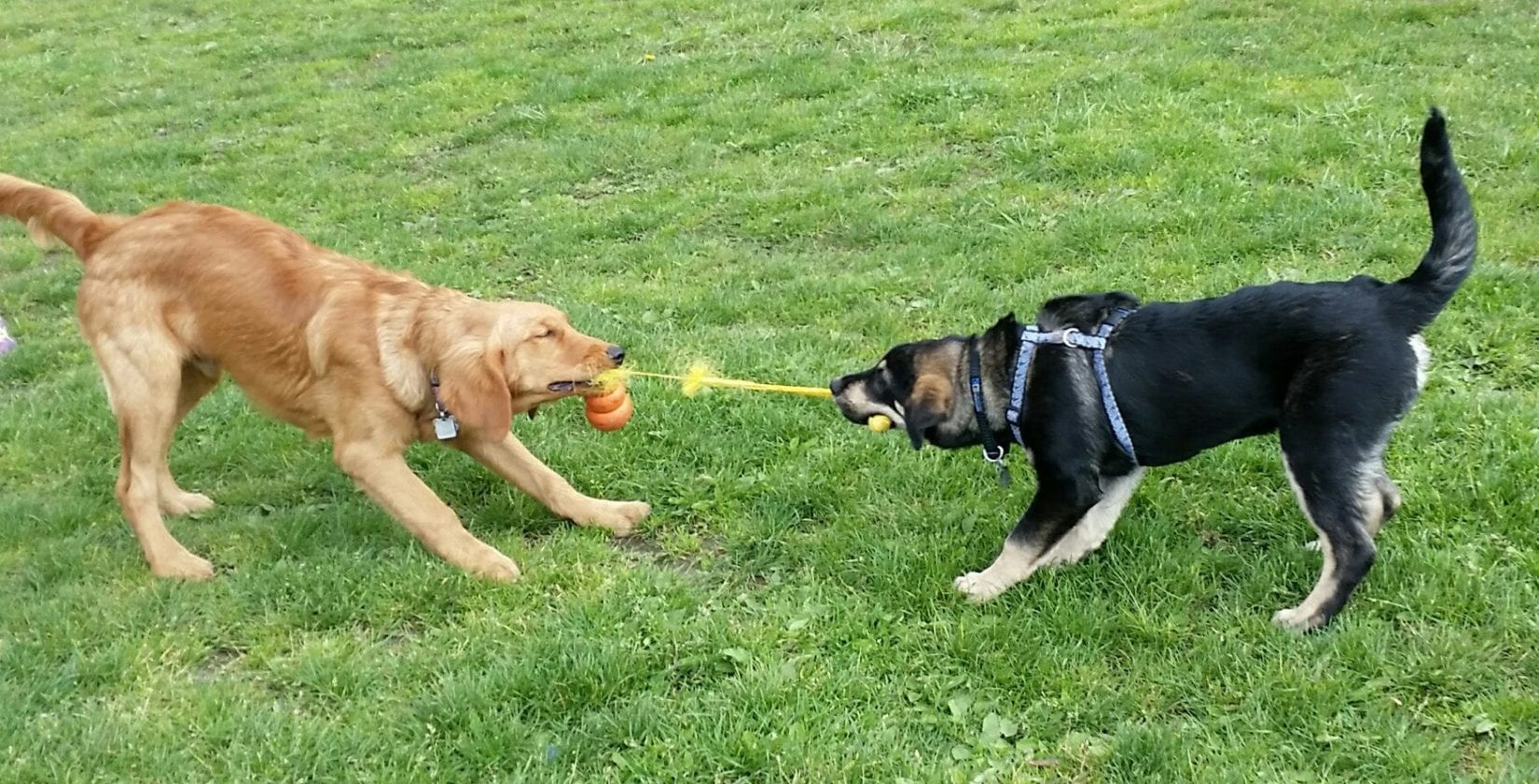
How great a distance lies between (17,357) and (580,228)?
406cm

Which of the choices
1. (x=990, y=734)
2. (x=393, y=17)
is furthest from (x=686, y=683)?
(x=393, y=17)

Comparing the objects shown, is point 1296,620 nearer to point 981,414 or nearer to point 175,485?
point 981,414

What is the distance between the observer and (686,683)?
13.4 feet

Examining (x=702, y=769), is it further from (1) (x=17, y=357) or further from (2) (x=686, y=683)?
(1) (x=17, y=357)

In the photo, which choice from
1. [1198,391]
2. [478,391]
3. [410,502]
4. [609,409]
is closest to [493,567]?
[410,502]

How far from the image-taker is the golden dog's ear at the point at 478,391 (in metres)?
4.82

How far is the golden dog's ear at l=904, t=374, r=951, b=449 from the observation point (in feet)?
15.1

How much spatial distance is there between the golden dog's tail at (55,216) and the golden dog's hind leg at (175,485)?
2.52 feet

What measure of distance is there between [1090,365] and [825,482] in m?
1.45

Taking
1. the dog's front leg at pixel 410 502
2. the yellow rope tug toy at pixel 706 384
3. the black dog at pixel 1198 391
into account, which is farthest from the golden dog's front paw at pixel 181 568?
the black dog at pixel 1198 391

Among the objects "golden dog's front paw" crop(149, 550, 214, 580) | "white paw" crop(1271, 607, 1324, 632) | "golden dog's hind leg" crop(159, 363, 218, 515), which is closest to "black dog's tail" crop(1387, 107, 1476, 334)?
"white paw" crop(1271, 607, 1324, 632)

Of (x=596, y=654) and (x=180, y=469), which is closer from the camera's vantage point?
(x=596, y=654)

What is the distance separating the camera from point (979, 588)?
4.45 metres

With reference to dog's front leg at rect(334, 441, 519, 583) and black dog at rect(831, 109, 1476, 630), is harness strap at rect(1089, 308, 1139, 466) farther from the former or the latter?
dog's front leg at rect(334, 441, 519, 583)
